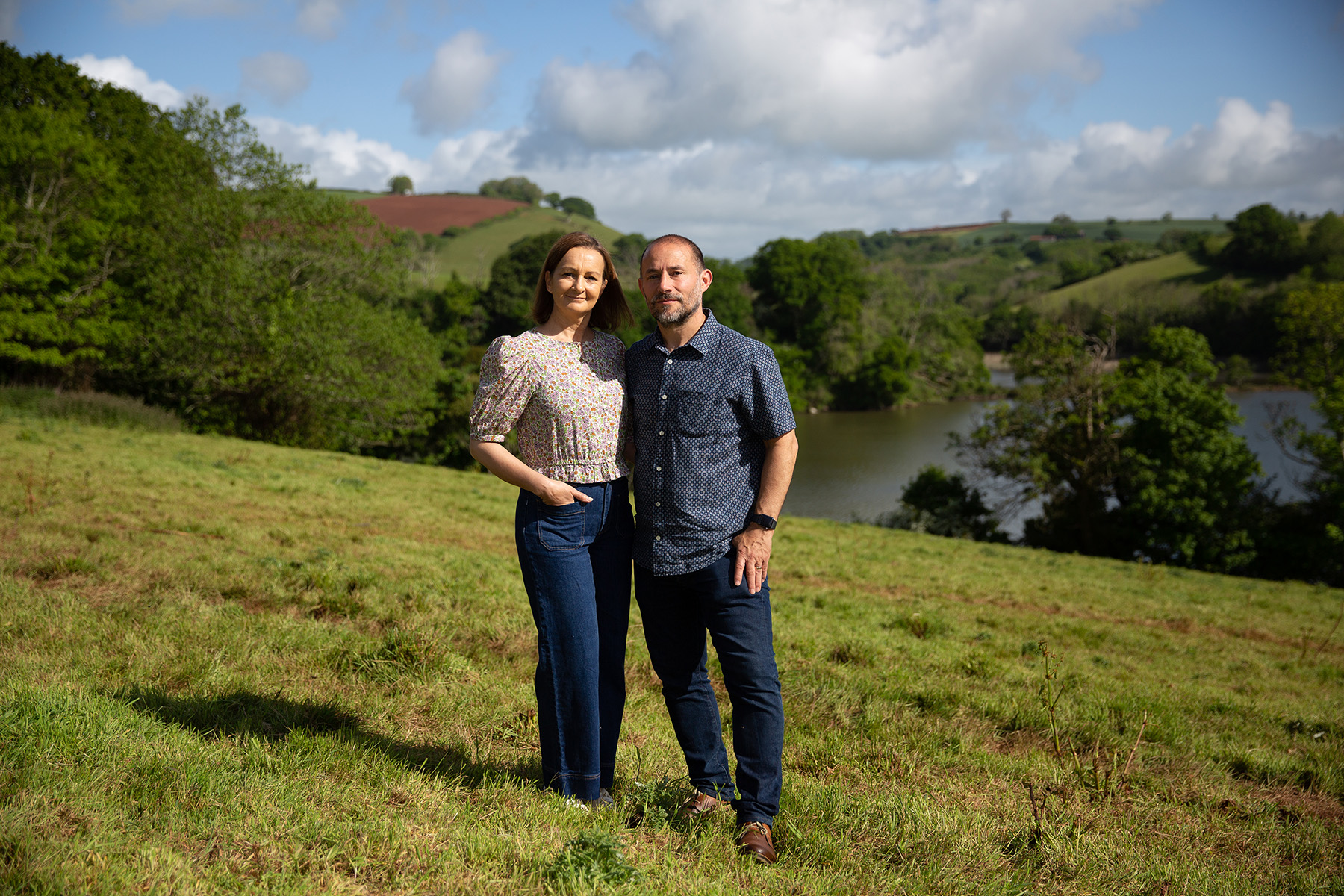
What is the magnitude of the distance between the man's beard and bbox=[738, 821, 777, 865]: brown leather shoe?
78.6 inches

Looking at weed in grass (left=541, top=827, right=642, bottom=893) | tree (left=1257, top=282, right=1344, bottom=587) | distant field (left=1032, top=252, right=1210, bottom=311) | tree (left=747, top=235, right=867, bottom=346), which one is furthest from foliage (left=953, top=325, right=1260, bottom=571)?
distant field (left=1032, top=252, right=1210, bottom=311)

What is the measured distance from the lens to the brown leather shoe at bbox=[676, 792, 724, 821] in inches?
125

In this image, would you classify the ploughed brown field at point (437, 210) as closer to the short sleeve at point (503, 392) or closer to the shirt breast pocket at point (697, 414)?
the short sleeve at point (503, 392)

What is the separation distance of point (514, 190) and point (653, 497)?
496 ft

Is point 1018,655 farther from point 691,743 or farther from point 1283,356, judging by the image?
point 1283,356

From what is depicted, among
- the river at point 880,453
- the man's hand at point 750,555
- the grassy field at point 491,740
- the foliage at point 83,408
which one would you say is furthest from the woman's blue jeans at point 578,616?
the river at point 880,453

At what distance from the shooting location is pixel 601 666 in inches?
130

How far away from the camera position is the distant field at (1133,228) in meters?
165

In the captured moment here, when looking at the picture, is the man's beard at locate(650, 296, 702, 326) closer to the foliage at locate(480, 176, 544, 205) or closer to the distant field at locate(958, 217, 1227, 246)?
the foliage at locate(480, 176, 544, 205)

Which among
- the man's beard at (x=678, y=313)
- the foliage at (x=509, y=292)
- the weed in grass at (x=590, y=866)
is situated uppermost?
the foliage at (x=509, y=292)

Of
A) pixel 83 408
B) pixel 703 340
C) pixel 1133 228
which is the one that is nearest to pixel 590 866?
pixel 703 340

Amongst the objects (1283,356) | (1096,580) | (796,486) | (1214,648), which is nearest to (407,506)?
(1214,648)

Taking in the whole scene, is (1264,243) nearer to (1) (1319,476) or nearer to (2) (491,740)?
(1) (1319,476)

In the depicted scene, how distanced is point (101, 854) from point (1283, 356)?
4221 cm
